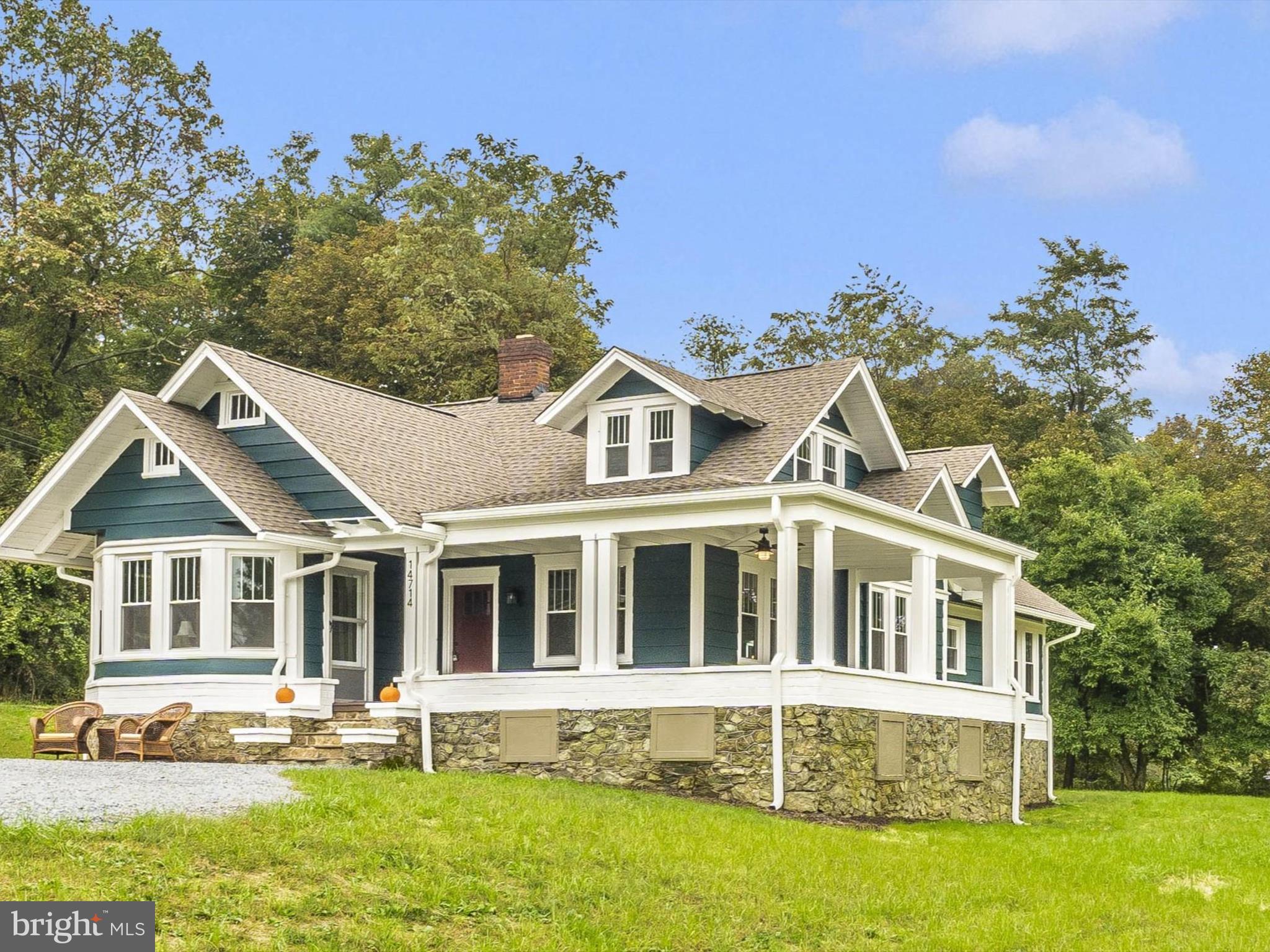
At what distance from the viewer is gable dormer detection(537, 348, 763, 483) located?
74.4 feet

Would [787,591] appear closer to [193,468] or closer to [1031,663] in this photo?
[193,468]

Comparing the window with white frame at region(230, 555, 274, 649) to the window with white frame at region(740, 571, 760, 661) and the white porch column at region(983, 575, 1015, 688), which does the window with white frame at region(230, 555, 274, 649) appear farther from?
the white porch column at region(983, 575, 1015, 688)

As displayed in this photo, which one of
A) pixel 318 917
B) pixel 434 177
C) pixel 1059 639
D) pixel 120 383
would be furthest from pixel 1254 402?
pixel 318 917

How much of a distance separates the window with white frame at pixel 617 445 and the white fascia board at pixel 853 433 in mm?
2158

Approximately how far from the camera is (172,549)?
74.7 feet

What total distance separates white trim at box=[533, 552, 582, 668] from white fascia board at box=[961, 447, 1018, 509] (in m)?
7.12

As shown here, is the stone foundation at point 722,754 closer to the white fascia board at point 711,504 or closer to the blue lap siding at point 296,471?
the white fascia board at point 711,504

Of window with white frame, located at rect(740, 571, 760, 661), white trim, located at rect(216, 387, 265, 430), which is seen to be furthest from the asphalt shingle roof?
window with white frame, located at rect(740, 571, 760, 661)

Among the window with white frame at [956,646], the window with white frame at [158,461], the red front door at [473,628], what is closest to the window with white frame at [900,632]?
the window with white frame at [956,646]

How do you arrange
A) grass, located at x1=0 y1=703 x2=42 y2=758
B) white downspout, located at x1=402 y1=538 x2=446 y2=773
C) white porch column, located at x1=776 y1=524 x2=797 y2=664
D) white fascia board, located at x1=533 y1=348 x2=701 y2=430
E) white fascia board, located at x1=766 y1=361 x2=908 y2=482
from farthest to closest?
grass, located at x1=0 y1=703 x2=42 y2=758 → white fascia board, located at x1=533 y1=348 x2=701 y2=430 → white fascia board, located at x1=766 y1=361 x2=908 y2=482 → white downspout, located at x1=402 y1=538 x2=446 y2=773 → white porch column, located at x1=776 y1=524 x2=797 y2=664

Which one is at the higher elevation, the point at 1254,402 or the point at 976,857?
the point at 1254,402

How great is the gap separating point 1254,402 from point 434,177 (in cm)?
2171

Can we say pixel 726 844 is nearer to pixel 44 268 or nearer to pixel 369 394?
pixel 369 394

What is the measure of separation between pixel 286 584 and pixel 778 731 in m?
7.08
